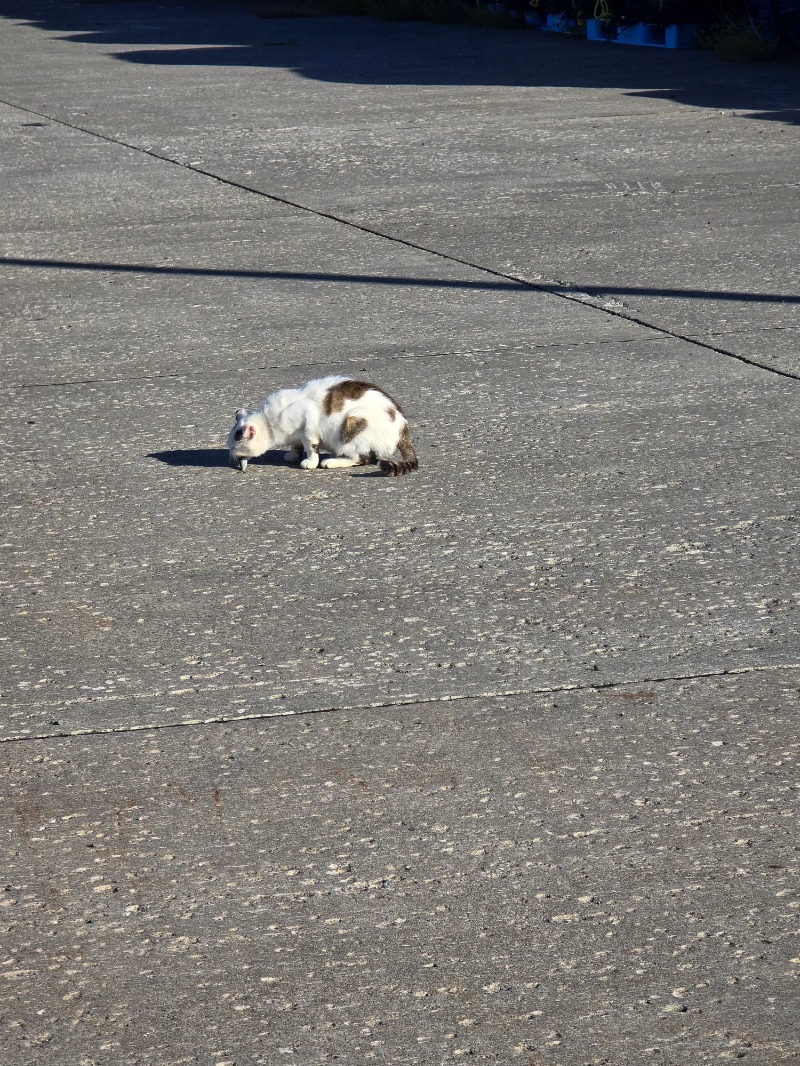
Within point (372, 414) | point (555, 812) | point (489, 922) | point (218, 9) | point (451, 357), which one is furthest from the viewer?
point (218, 9)

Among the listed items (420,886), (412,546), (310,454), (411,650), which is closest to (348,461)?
(310,454)

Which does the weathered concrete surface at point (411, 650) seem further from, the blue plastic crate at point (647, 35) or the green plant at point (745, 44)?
the blue plastic crate at point (647, 35)

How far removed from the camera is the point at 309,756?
3.84 metres

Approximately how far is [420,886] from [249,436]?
273 cm

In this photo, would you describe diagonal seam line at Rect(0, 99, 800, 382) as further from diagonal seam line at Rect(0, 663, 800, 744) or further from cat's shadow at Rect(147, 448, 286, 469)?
diagonal seam line at Rect(0, 663, 800, 744)

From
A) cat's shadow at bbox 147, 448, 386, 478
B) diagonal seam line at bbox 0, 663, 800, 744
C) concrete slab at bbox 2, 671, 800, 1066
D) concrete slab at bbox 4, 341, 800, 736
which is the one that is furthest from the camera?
cat's shadow at bbox 147, 448, 386, 478

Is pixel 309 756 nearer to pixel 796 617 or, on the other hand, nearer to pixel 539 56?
pixel 796 617

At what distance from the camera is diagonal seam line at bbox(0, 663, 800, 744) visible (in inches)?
156

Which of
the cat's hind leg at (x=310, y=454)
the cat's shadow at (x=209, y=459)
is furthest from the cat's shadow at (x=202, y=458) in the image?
the cat's hind leg at (x=310, y=454)

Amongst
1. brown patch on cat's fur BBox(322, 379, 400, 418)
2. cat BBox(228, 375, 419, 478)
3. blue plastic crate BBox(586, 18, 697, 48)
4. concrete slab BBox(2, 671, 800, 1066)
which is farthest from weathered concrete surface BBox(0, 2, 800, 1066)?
blue plastic crate BBox(586, 18, 697, 48)

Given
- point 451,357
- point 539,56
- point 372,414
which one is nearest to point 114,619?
point 372,414

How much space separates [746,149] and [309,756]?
1021cm

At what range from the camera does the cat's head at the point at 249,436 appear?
5.78 metres

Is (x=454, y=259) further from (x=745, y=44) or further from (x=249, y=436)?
(x=745, y=44)
